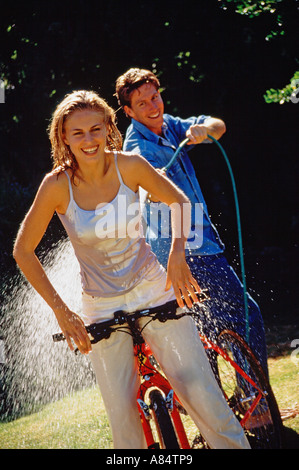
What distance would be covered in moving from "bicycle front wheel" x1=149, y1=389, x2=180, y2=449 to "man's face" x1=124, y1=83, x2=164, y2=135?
1826 mm

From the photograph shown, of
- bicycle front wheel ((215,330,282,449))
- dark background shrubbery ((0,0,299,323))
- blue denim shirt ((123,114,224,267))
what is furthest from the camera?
dark background shrubbery ((0,0,299,323))

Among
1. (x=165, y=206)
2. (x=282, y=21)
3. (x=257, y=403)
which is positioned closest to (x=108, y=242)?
(x=165, y=206)

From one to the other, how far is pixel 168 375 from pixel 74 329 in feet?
1.57

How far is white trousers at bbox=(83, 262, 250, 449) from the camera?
2.75 m

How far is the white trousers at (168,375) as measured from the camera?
2752 mm

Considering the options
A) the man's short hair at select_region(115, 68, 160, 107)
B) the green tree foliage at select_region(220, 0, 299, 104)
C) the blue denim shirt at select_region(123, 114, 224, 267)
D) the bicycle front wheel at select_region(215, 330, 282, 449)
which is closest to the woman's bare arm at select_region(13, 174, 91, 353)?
the blue denim shirt at select_region(123, 114, 224, 267)

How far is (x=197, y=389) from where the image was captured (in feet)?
9.00

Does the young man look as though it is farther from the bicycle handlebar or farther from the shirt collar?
the bicycle handlebar

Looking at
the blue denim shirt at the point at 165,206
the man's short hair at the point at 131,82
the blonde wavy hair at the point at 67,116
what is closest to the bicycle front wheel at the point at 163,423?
the blonde wavy hair at the point at 67,116

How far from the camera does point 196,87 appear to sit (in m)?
9.20

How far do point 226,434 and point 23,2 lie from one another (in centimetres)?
805

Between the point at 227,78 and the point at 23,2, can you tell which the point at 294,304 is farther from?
the point at 23,2

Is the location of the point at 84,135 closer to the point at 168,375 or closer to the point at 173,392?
the point at 168,375

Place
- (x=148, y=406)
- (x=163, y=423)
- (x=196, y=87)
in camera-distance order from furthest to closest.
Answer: (x=196, y=87) < (x=148, y=406) < (x=163, y=423)
